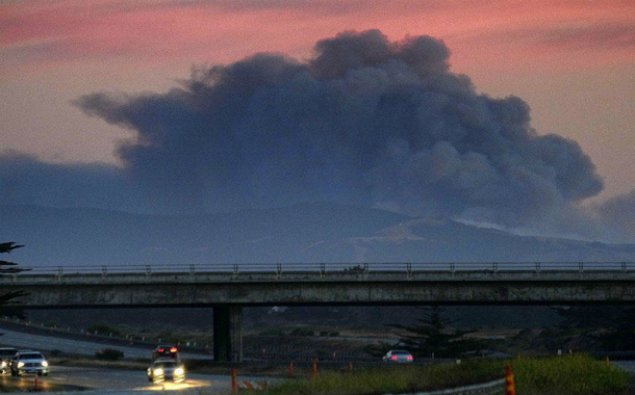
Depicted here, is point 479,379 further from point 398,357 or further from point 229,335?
point 229,335

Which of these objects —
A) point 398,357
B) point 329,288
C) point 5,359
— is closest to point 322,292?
point 329,288

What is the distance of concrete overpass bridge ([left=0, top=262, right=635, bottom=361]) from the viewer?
99312 millimetres

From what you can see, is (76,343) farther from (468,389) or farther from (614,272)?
(468,389)

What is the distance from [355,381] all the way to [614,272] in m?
61.3

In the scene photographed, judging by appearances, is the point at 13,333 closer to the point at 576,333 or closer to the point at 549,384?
the point at 576,333

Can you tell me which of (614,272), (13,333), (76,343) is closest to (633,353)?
(614,272)

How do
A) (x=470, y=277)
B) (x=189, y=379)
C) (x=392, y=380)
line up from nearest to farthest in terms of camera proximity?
1. (x=392, y=380)
2. (x=189, y=379)
3. (x=470, y=277)

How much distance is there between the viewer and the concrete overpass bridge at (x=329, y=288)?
3910 inches

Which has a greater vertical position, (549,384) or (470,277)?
(470,277)

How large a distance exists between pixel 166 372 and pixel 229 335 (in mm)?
27997

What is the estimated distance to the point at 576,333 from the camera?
478 ft

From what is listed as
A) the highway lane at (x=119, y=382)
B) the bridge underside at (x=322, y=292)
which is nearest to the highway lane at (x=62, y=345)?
the bridge underside at (x=322, y=292)

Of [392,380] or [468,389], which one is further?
[392,380]

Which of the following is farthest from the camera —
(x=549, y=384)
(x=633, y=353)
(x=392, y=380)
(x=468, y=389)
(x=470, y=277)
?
(x=470, y=277)
